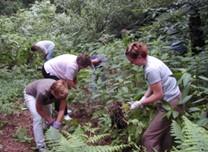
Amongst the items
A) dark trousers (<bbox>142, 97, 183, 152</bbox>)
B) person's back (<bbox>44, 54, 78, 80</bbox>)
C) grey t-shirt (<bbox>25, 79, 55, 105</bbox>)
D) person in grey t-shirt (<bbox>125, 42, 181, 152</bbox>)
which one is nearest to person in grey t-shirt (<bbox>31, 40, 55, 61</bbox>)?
person's back (<bbox>44, 54, 78, 80</bbox>)

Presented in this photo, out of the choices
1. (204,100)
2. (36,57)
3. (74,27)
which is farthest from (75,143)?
(74,27)

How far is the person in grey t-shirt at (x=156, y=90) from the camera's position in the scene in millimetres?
5031

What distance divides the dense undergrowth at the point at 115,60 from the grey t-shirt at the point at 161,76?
19cm

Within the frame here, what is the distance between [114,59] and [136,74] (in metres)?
1.35

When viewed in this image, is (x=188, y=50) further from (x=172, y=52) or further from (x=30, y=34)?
(x=30, y=34)

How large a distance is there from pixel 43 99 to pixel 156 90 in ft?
5.45

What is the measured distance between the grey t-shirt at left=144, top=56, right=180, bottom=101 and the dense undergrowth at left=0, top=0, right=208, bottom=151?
0.19 meters

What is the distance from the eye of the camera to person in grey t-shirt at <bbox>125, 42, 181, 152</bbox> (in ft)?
16.5

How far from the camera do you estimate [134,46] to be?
16.5 feet

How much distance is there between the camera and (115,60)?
852 centimetres

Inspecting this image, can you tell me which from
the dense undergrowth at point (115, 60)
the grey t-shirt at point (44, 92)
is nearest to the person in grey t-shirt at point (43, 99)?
the grey t-shirt at point (44, 92)

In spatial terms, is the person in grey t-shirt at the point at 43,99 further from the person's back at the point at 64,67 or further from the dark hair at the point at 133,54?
the dark hair at the point at 133,54

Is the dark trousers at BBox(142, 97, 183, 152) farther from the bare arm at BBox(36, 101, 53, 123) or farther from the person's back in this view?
the person's back

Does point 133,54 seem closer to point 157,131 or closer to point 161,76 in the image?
point 161,76
